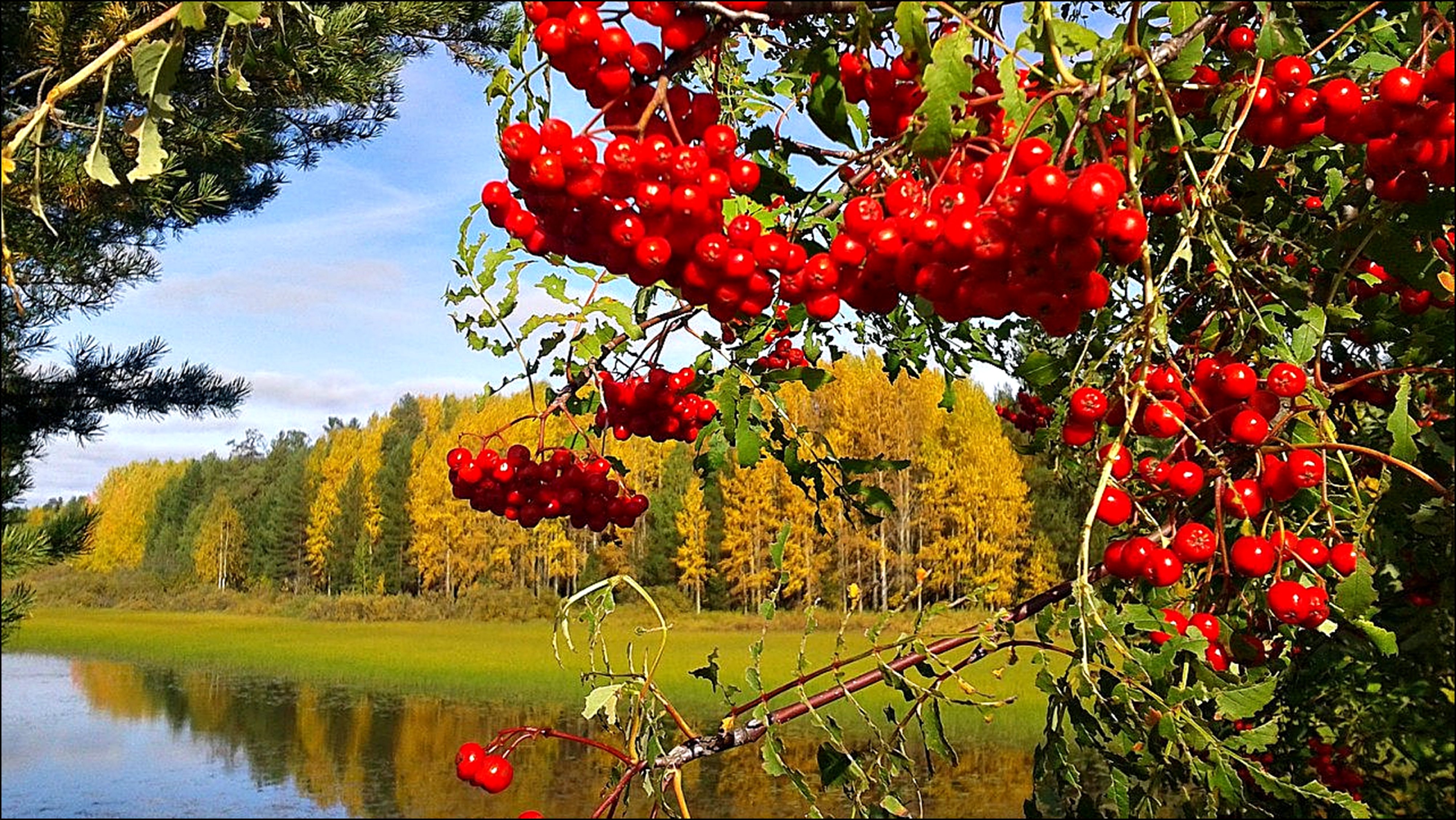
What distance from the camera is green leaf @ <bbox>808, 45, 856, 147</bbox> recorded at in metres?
0.73

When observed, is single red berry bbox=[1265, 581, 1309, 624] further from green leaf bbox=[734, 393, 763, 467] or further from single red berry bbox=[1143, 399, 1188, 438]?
green leaf bbox=[734, 393, 763, 467]

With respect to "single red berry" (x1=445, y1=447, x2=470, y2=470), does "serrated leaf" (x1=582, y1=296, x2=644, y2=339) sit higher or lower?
higher

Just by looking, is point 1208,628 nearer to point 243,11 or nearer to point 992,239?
point 992,239

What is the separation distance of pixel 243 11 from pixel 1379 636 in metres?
0.98

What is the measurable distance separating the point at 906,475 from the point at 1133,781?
47.4ft

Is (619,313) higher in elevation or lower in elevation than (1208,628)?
higher

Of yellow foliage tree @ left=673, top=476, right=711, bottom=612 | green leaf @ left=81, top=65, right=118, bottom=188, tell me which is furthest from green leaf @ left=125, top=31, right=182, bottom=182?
yellow foliage tree @ left=673, top=476, right=711, bottom=612

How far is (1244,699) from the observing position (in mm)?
842

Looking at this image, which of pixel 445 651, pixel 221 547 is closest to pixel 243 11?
pixel 445 651

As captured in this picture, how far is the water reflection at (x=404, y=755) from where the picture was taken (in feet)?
32.1

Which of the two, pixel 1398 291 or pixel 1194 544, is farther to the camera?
pixel 1398 291

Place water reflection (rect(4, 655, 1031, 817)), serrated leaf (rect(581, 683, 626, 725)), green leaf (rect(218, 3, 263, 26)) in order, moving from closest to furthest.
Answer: green leaf (rect(218, 3, 263, 26)) < serrated leaf (rect(581, 683, 626, 725)) < water reflection (rect(4, 655, 1031, 817))

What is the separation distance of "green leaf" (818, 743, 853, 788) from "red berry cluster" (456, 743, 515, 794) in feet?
1.39

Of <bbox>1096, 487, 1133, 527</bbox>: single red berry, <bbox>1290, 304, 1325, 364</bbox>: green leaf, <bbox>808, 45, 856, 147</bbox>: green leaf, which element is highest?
<bbox>808, 45, 856, 147</bbox>: green leaf
